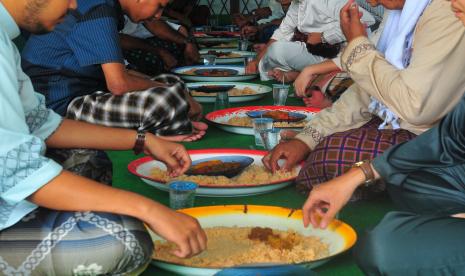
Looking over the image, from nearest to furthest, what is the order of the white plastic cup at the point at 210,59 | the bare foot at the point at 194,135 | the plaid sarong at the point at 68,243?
the plaid sarong at the point at 68,243, the bare foot at the point at 194,135, the white plastic cup at the point at 210,59

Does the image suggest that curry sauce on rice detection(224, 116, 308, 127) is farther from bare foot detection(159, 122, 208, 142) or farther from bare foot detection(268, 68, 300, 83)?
bare foot detection(268, 68, 300, 83)

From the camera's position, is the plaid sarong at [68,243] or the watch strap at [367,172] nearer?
the plaid sarong at [68,243]

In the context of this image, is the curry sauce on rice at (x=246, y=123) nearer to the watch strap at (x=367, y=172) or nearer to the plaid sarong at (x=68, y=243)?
the watch strap at (x=367, y=172)

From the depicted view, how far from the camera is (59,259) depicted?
5.41 feet

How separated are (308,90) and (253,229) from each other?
2219 mm

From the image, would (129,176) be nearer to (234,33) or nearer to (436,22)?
(436,22)

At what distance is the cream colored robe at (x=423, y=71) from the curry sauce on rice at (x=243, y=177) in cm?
45

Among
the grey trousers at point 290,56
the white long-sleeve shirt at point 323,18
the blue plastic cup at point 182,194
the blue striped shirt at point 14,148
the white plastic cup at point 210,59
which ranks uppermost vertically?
the blue striped shirt at point 14,148

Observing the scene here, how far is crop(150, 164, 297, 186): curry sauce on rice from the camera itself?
2541 millimetres

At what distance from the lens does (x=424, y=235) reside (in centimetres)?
165

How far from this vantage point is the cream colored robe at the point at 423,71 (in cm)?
218

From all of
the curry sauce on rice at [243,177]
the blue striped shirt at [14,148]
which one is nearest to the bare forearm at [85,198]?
the blue striped shirt at [14,148]

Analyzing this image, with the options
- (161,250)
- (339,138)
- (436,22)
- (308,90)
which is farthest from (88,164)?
(308,90)

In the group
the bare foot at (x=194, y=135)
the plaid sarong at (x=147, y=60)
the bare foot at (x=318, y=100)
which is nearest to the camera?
the bare foot at (x=194, y=135)
